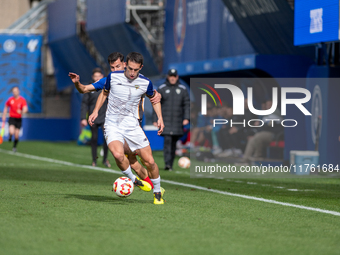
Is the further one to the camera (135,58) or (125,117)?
(125,117)

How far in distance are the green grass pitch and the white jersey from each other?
1.18 m

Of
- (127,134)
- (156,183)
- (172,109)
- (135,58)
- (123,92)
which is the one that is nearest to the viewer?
(135,58)

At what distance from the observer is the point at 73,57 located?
119ft

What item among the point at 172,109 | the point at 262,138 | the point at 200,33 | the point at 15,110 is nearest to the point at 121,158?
the point at 172,109

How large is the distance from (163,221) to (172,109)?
26.5ft

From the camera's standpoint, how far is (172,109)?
1498 centimetres

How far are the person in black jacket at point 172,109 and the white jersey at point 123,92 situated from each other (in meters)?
6.25

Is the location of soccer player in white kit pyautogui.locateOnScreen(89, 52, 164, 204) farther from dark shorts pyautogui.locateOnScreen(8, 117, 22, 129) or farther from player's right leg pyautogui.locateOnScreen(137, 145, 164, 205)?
dark shorts pyautogui.locateOnScreen(8, 117, 22, 129)

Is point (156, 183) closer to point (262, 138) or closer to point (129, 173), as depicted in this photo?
point (129, 173)

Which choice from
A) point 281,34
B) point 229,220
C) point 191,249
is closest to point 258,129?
point 281,34

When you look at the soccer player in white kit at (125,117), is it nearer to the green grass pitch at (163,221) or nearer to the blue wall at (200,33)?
the green grass pitch at (163,221)

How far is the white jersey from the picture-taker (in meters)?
8.45

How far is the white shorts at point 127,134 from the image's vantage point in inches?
337

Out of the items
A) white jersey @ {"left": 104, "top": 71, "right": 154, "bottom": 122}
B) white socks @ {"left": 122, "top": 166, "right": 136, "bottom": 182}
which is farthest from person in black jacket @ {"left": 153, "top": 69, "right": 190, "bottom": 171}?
white jersey @ {"left": 104, "top": 71, "right": 154, "bottom": 122}
